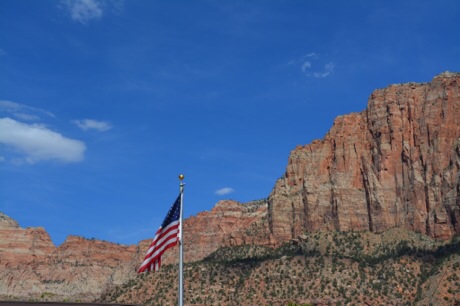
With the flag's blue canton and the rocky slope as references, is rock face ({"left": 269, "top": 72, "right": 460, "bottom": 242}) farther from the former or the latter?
the flag's blue canton

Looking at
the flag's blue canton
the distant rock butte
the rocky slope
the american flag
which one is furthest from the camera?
the distant rock butte

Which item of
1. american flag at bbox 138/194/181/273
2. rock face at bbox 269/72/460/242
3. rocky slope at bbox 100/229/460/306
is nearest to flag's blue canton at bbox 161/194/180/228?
american flag at bbox 138/194/181/273

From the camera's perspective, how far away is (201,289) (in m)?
134

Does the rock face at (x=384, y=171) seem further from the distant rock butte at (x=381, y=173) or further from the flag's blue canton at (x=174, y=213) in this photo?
the flag's blue canton at (x=174, y=213)

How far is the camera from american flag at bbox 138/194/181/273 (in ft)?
115

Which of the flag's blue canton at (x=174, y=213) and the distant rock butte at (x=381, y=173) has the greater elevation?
the distant rock butte at (x=381, y=173)

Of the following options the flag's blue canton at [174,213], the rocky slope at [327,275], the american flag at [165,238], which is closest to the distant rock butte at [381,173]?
the rocky slope at [327,275]

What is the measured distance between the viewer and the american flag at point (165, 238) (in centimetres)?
3492

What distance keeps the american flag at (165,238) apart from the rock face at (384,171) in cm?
10907

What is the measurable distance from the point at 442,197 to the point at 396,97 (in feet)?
85.6

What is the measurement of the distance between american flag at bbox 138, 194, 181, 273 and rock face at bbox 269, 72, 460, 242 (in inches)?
4294

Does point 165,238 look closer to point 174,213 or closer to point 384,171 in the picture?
point 174,213

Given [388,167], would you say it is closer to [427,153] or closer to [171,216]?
[427,153]

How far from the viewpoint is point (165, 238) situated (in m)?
35.4
